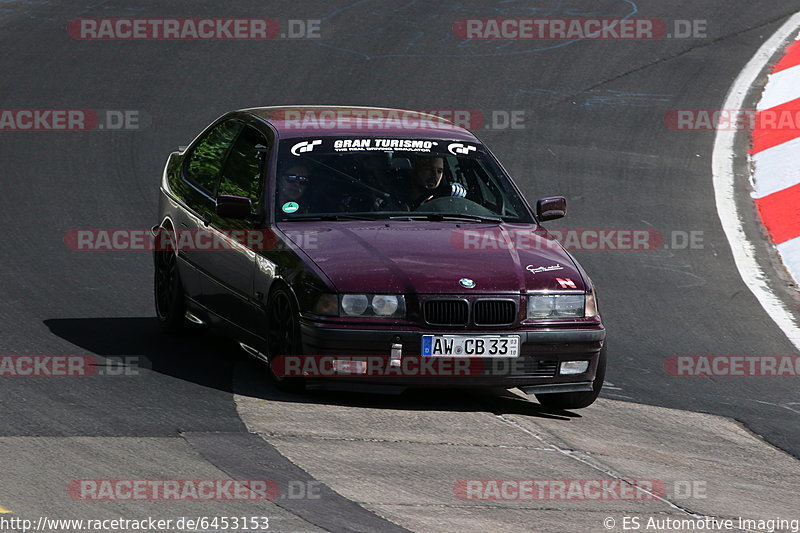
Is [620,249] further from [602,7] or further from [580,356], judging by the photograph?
[602,7]

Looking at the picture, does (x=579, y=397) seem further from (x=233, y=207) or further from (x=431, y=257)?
(x=233, y=207)

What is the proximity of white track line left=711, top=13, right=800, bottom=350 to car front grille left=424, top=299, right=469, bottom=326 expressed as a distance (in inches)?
144

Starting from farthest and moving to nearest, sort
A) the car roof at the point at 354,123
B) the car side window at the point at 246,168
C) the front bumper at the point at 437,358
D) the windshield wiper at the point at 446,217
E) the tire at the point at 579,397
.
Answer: the car roof at the point at 354,123
the car side window at the point at 246,168
the windshield wiper at the point at 446,217
the tire at the point at 579,397
the front bumper at the point at 437,358

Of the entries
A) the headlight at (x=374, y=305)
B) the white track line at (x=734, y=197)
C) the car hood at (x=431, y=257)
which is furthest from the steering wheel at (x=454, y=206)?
the white track line at (x=734, y=197)

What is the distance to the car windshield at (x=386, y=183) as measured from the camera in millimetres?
8930

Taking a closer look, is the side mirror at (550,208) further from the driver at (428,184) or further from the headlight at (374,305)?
the headlight at (374,305)

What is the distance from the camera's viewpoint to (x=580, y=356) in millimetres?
8242

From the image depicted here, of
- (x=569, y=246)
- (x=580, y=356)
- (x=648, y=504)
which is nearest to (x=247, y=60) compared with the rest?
(x=569, y=246)

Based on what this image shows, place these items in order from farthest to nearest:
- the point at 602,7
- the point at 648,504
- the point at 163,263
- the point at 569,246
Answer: the point at 602,7 → the point at 569,246 → the point at 163,263 → the point at 648,504

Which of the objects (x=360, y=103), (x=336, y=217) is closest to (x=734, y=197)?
(x=360, y=103)

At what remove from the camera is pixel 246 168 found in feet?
30.9

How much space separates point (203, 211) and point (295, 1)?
42.1 feet

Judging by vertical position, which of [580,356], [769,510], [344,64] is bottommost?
[769,510]

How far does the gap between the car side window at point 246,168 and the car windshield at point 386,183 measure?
7.6 inches
